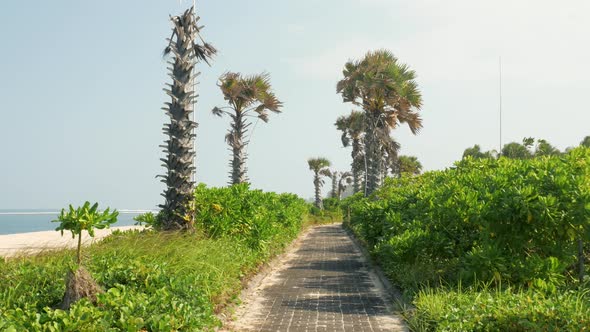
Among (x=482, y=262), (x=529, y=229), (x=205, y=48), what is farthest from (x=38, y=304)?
(x=205, y=48)

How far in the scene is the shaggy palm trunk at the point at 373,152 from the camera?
27.7m

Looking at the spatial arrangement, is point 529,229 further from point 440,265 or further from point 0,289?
point 0,289

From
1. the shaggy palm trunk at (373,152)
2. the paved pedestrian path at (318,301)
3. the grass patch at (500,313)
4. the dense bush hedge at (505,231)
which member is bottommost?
the paved pedestrian path at (318,301)

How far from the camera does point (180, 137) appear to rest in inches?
529

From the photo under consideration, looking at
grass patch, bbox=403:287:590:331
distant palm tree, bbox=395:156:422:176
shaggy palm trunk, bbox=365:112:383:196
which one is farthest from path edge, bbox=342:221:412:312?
distant palm tree, bbox=395:156:422:176

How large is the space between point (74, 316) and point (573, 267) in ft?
29.3

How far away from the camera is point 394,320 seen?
855 cm

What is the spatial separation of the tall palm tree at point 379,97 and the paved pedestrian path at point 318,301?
1251cm

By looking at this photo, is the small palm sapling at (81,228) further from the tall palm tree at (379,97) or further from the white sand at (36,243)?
the tall palm tree at (379,97)

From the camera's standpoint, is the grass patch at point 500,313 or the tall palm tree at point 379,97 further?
the tall palm tree at point 379,97

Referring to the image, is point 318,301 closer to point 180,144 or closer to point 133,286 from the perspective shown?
point 133,286

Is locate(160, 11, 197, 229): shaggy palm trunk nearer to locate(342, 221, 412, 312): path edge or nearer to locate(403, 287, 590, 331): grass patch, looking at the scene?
locate(342, 221, 412, 312): path edge

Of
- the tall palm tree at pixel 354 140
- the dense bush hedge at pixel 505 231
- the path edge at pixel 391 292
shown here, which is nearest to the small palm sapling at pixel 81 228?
the path edge at pixel 391 292

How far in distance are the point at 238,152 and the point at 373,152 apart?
6.97m
